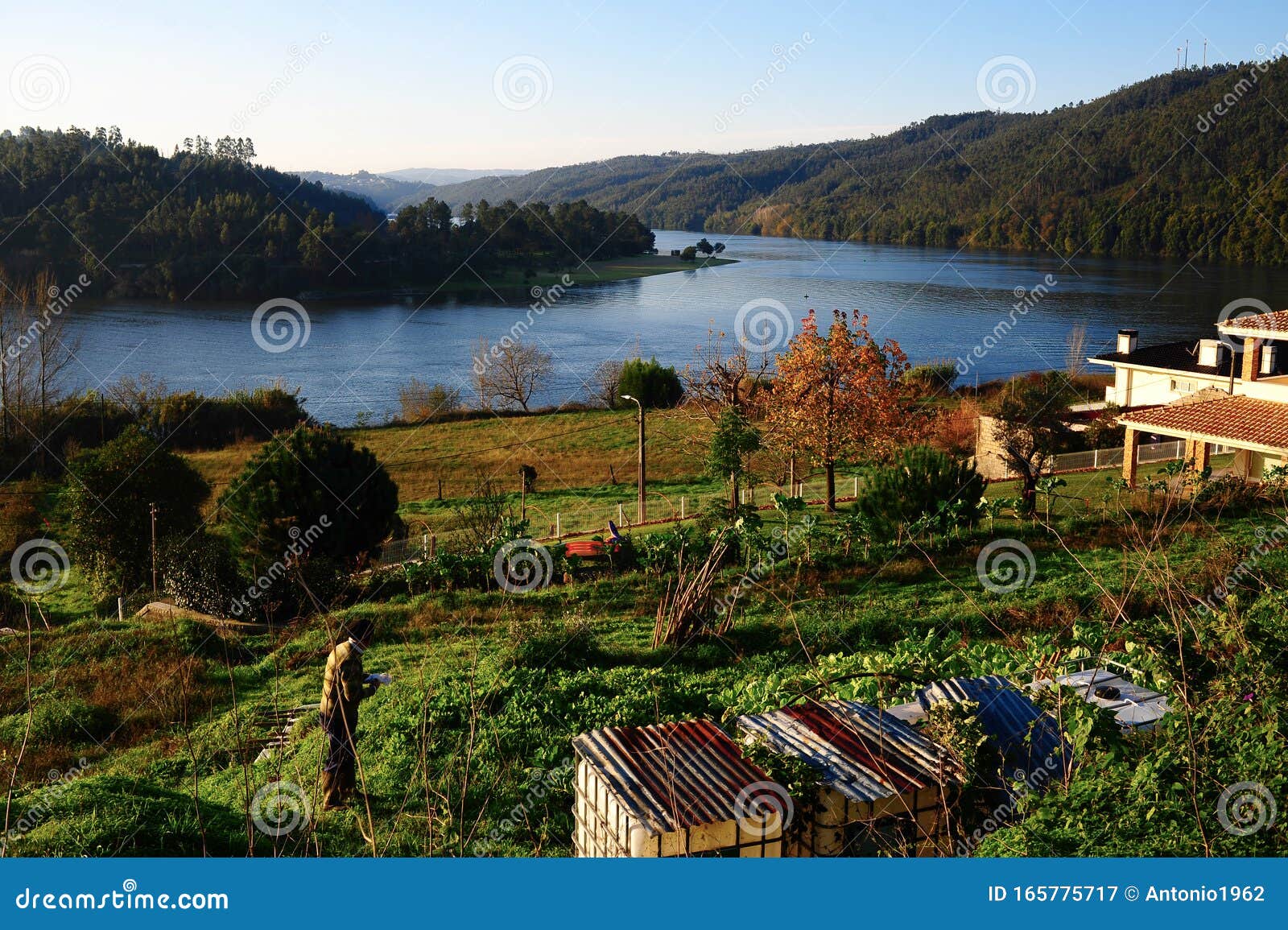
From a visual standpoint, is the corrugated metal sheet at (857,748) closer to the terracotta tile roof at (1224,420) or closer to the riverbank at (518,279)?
the terracotta tile roof at (1224,420)

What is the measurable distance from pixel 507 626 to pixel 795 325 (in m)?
47.5

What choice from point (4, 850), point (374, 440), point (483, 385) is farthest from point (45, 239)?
point (4, 850)

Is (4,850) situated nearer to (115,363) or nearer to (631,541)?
(631,541)

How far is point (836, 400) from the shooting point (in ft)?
62.7

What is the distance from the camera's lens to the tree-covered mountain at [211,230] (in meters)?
55.8

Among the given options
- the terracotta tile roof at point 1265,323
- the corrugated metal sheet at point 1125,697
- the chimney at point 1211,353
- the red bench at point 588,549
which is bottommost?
the red bench at point 588,549

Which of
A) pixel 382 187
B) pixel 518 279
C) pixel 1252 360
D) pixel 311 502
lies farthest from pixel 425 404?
pixel 382 187

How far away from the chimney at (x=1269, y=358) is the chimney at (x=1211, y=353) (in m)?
8.73

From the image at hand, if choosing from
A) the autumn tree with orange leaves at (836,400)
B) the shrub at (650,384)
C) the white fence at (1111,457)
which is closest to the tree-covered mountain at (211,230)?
the shrub at (650,384)

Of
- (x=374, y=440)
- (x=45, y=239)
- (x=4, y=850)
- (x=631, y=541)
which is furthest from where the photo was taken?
(x=45, y=239)

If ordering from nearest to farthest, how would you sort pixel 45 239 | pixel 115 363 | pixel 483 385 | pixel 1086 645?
pixel 1086 645 → pixel 483 385 → pixel 115 363 → pixel 45 239

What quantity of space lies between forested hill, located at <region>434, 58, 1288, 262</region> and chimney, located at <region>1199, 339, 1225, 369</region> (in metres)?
42.2

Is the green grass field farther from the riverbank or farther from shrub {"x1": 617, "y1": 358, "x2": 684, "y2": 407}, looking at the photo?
the riverbank

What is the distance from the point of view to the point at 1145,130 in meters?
71.0
